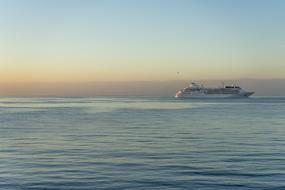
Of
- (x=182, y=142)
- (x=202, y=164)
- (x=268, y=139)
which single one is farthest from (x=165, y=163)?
(x=268, y=139)

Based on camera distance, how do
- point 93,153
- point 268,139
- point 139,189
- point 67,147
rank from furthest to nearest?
point 268,139
point 67,147
point 93,153
point 139,189

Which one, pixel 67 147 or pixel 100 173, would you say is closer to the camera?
pixel 100 173

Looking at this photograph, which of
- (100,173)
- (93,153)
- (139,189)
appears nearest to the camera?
(139,189)

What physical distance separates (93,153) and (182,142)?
25.0 feet

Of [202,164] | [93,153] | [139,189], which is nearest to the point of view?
[139,189]

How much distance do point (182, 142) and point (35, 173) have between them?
13.5 meters

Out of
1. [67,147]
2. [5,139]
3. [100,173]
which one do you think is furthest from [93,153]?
[5,139]

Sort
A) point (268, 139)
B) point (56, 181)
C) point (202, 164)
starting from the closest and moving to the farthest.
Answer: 1. point (56, 181)
2. point (202, 164)
3. point (268, 139)

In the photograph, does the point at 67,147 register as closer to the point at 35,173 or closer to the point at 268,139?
the point at 35,173

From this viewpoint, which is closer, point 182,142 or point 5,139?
point 182,142

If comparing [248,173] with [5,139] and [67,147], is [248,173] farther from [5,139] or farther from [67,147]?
[5,139]

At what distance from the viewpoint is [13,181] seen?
17578mm

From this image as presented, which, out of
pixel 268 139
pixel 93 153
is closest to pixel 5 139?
pixel 93 153

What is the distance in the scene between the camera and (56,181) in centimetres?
1752
